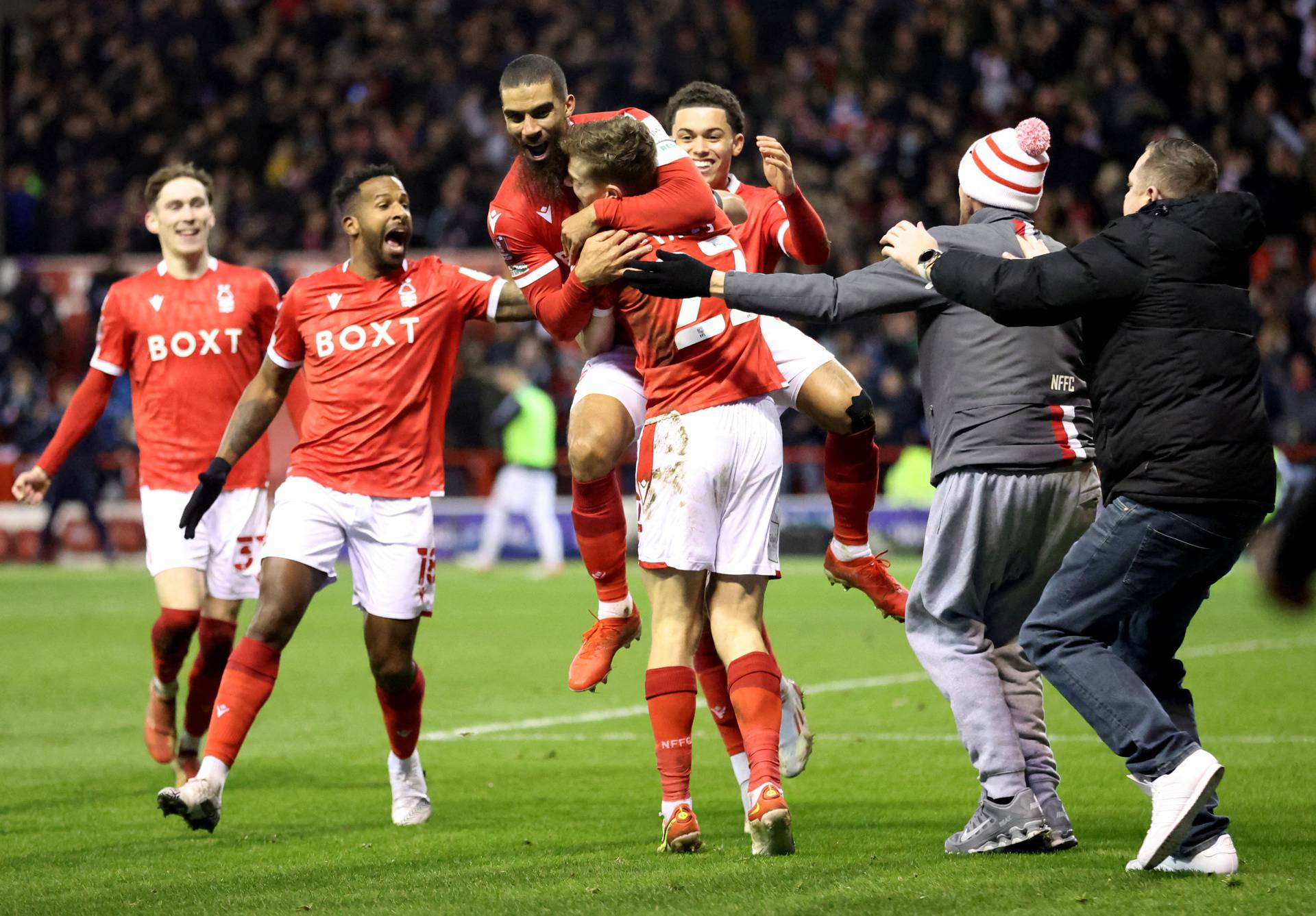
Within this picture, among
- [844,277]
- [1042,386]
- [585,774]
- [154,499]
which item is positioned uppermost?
[844,277]

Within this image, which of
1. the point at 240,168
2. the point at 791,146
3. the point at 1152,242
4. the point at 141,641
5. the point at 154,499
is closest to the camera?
the point at 1152,242

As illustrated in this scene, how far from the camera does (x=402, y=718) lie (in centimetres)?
705

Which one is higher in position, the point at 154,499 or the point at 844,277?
the point at 844,277

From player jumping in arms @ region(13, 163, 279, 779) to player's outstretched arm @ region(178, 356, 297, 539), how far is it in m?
0.75

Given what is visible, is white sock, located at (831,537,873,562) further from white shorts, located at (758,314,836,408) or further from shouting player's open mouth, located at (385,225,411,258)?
shouting player's open mouth, located at (385,225,411,258)

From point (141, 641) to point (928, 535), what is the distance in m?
9.99

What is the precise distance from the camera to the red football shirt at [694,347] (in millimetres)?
5934

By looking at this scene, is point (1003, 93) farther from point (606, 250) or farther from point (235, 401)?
point (606, 250)

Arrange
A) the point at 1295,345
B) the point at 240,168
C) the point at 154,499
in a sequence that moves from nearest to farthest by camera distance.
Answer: the point at 154,499 < the point at 1295,345 < the point at 240,168

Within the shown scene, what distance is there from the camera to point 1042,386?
5.76 meters

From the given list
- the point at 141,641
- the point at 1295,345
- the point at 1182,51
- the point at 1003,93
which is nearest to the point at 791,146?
the point at 1003,93

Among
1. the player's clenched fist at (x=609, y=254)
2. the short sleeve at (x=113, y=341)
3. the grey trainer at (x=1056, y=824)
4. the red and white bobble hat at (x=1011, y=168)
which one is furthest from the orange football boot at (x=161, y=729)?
the red and white bobble hat at (x=1011, y=168)

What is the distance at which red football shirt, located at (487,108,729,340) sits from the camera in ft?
19.0

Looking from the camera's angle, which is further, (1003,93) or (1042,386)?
(1003,93)
